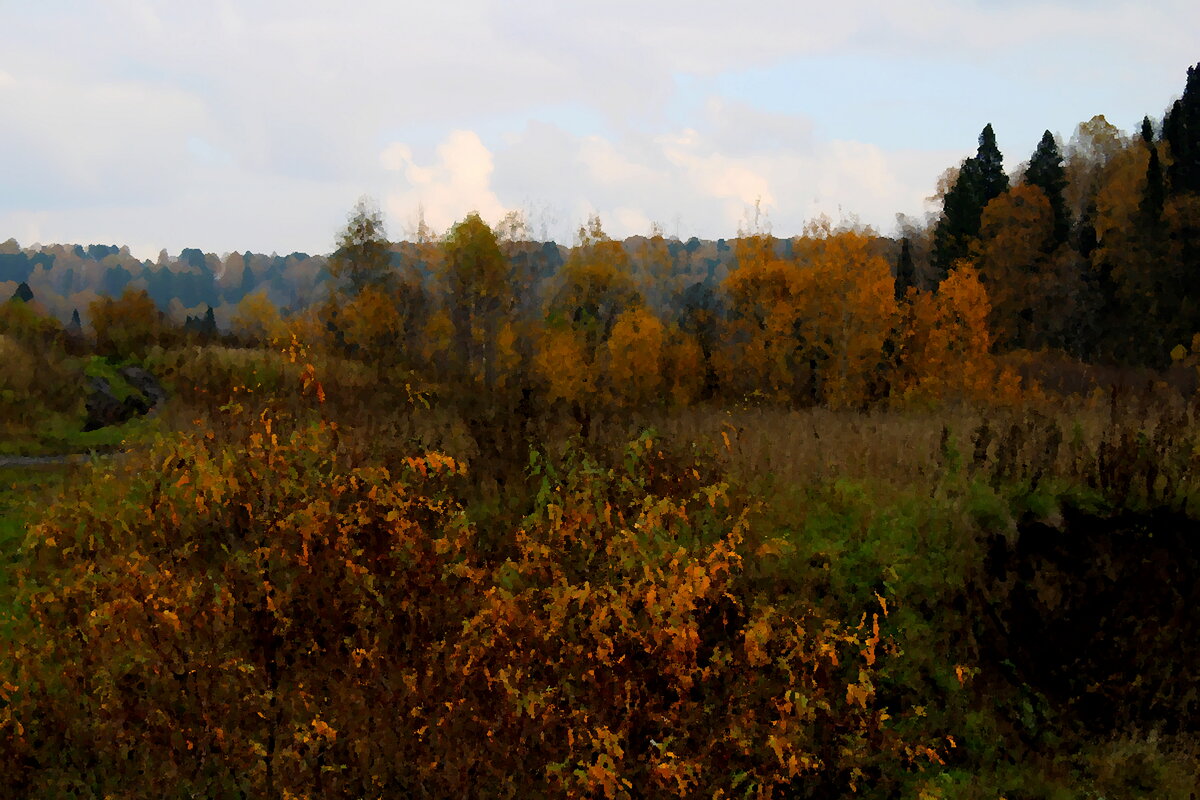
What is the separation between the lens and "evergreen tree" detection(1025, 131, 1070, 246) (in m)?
42.7

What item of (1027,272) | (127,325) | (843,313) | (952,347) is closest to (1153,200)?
(1027,272)

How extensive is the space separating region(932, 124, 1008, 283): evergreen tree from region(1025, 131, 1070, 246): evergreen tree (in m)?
1.87

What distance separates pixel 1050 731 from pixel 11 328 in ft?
92.7

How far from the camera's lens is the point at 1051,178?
4338 centimetres

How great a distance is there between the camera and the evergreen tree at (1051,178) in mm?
42719

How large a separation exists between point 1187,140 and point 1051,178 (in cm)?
647

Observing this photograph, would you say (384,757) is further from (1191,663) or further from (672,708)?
(1191,663)

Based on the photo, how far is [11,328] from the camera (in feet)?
76.2

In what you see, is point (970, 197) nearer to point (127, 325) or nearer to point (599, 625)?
point (127, 325)

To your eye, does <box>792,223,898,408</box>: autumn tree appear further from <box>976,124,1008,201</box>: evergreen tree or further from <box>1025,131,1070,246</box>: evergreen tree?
<box>976,124,1008,201</box>: evergreen tree

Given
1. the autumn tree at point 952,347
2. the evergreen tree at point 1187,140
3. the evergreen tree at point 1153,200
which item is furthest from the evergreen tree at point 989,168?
the autumn tree at point 952,347

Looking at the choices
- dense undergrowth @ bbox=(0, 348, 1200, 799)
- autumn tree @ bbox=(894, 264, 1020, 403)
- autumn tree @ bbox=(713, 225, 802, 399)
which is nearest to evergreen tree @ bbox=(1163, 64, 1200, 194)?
autumn tree @ bbox=(894, 264, 1020, 403)

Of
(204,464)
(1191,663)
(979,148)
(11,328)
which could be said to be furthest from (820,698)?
(979,148)

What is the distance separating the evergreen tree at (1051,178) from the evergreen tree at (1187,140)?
533cm
